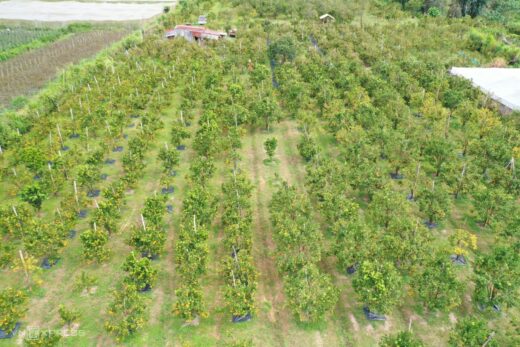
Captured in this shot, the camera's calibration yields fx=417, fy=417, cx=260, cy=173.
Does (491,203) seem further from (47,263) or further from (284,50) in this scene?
(284,50)

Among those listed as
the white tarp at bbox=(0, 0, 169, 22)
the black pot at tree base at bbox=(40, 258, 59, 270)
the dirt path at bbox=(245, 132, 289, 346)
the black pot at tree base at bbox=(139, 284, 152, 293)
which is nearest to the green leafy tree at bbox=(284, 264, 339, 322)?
the dirt path at bbox=(245, 132, 289, 346)

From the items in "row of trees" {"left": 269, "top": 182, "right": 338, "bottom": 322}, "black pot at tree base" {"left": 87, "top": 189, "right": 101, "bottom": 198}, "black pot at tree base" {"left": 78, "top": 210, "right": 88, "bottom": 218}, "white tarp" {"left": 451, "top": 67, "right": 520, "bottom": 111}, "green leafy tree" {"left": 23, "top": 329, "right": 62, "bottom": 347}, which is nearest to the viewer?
"green leafy tree" {"left": 23, "top": 329, "right": 62, "bottom": 347}

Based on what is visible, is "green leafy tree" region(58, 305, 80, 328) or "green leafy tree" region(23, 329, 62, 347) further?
"green leafy tree" region(58, 305, 80, 328)

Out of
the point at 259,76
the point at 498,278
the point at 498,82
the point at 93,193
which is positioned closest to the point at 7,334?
the point at 93,193

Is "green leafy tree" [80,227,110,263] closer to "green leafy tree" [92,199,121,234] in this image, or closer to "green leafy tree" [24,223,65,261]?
"green leafy tree" [92,199,121,234]

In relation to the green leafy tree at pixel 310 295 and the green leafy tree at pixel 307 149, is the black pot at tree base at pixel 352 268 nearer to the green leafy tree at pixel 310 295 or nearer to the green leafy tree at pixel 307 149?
the green leafy tree at pixel 310 295

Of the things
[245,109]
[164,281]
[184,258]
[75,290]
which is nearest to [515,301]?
[184,258]

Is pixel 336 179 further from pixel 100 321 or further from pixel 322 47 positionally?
pixel 322 47

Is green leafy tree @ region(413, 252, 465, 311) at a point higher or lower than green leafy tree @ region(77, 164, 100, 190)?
lower
